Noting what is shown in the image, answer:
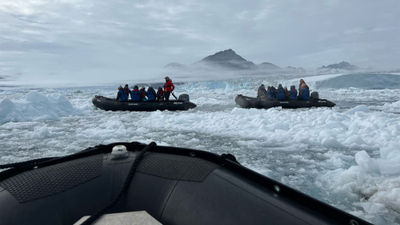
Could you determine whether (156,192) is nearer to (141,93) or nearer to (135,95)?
(135,95)

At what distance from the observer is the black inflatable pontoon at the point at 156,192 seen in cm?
142

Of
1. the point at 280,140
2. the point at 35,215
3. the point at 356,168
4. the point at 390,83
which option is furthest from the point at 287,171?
the point at 390,83

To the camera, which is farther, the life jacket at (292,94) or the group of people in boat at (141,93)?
the life jacket at (292,94)

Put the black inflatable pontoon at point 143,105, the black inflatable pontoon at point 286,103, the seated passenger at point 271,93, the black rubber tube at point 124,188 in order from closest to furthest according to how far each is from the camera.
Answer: the black rubber tube at point 124,188, the black inflatable pontoon at point 143,105, the black inflatable pontoon at point 286,103, the seated passenger at point 271,93

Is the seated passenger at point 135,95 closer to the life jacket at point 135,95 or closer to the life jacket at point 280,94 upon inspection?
the life jacket at point 135,95

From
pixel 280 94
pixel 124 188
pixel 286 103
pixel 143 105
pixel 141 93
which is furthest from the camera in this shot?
pixel 141 93

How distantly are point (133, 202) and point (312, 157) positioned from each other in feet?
13.3

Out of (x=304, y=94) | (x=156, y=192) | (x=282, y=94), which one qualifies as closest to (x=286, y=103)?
(x=282, y=94)

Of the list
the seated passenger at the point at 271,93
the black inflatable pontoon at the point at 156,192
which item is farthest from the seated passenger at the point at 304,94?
the black inflatable pontoon at the point at 156,192

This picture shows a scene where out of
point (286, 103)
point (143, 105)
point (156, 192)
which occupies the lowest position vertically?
point (143, 105)

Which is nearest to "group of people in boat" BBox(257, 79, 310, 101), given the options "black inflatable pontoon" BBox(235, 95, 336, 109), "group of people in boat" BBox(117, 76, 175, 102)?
"black inflatable pontoon" BBox(235, 95, 336, 109)

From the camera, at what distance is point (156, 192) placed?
1.71 m

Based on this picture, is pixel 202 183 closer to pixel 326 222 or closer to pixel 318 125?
pixel 326 222

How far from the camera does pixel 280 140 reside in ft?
20.4
